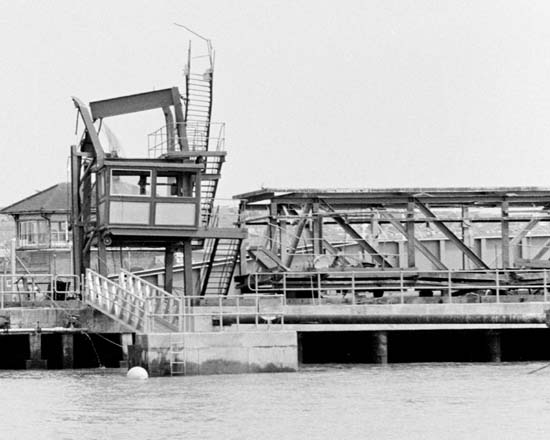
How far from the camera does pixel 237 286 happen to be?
196 feet

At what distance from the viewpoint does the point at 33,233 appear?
307 feet

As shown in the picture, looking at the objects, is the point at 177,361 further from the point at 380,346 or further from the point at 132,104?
the point at 132,104

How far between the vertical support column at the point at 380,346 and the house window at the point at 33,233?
4200cm

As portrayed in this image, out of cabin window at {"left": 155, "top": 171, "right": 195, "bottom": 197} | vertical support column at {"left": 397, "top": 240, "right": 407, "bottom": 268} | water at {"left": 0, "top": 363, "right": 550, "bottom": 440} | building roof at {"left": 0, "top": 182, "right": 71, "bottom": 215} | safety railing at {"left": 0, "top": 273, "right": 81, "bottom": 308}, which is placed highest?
building roof at {"left": 0, "top": 182, "right": 71, "bottom": 215}

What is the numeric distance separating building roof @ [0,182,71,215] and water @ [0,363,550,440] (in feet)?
145

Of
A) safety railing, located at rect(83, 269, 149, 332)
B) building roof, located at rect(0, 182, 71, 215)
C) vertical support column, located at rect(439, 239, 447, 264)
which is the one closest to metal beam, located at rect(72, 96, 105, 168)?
safety railing, located at rect(83, 269, 149, 332)

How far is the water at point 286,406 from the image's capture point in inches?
1316

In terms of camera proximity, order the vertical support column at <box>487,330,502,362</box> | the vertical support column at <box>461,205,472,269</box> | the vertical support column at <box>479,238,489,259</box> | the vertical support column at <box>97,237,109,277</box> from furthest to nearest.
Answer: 1. the vertical support column at <box>479,238,489,259</box>
2. the vertical support column at <box>461,205,472,269</box>
3. the vertical support column at <box>97,237,109,277</box>
4. the vertical support column at <box>487,330,502,362</box>

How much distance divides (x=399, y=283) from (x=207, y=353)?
15.6m

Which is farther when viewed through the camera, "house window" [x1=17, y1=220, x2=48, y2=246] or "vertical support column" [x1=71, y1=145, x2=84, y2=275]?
"house window" [x1=17, y1=220, x2=48, y2=246]

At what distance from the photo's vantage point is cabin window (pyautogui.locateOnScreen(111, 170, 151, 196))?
57656mm

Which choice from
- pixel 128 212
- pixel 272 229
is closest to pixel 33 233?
pixel 272 229

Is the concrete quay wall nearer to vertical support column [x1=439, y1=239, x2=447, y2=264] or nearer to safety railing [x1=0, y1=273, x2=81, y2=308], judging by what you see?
safety railing [x1=0, y1=273, x2=81, y2=308]

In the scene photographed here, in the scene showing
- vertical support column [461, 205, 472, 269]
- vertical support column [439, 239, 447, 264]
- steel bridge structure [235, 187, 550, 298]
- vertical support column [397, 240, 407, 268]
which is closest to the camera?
steel bridge structure [235, 187, 550, 298]
